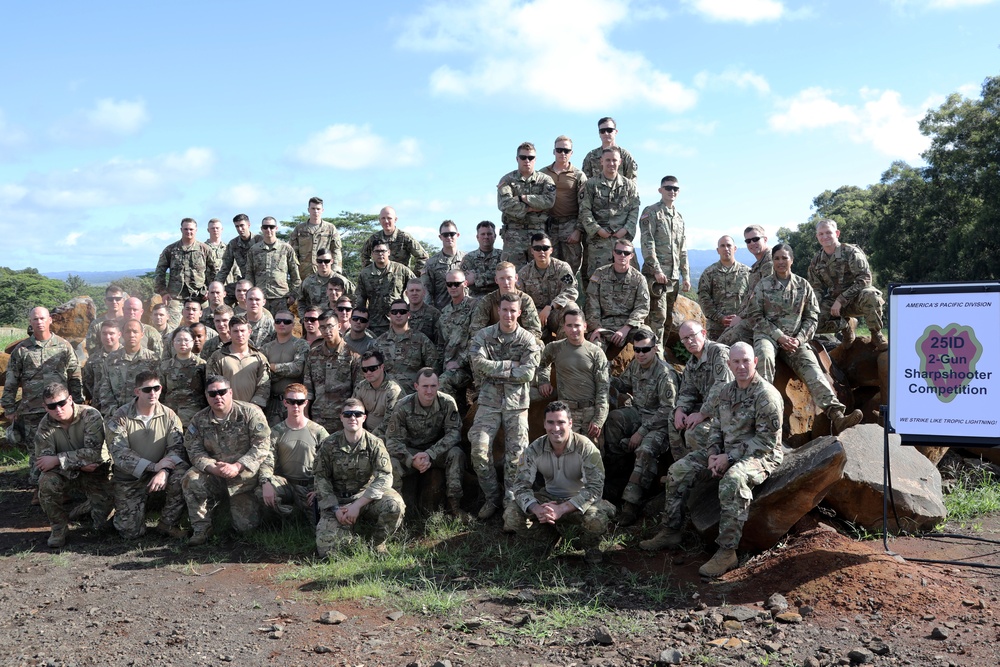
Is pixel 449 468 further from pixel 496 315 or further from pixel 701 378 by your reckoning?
pixel 701 378

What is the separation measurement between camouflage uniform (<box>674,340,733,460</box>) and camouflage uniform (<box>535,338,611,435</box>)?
3.10 feet

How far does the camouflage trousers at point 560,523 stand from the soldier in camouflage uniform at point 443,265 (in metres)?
4.71

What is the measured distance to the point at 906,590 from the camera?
22.8ft

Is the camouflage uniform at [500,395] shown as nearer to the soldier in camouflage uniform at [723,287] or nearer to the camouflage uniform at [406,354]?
the camouflage uniform at [406,354]

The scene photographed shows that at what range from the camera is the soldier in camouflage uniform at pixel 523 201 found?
11.8 metres

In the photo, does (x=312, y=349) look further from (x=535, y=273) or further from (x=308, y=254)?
(x=308, y=254)

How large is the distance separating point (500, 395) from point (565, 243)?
3514 mm

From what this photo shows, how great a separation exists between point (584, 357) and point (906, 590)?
13.7ft

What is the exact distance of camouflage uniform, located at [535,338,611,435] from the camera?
9.77 m

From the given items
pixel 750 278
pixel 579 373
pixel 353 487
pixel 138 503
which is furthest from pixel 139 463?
pixel 750 278

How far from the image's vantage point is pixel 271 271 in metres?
14.3

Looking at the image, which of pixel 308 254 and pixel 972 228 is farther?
pixel 972 228

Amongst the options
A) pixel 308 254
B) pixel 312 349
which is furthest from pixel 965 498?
pixel 308 254

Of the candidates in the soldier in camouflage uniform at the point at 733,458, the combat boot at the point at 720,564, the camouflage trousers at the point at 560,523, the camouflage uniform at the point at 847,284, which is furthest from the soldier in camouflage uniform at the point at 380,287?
the combat boot at the point at 720,564
